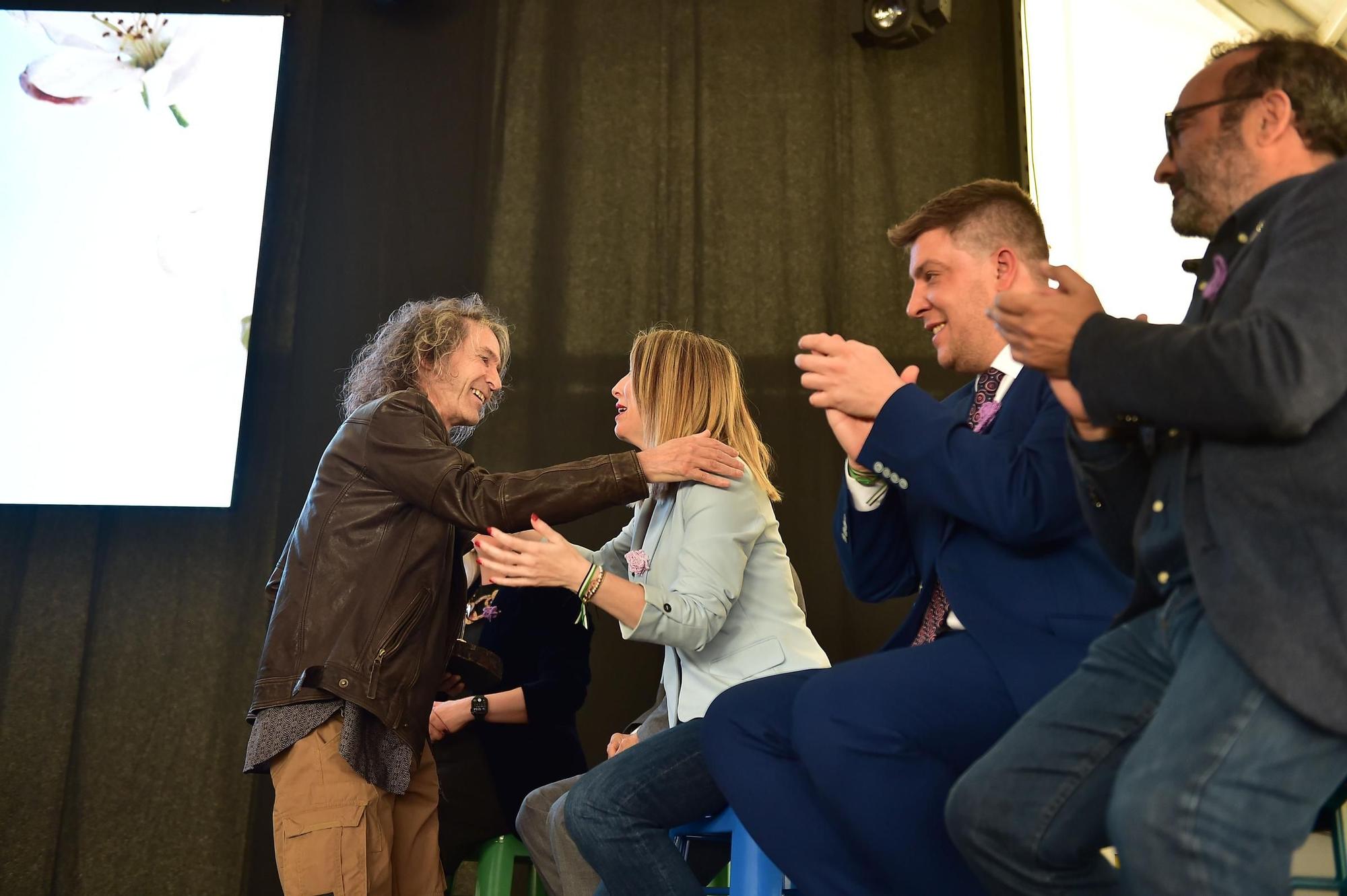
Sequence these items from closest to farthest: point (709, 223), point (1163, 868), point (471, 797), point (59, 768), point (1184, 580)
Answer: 1. point (1163, 868)
2. point (1184, 580)
3. point (471, 797)
4. point (59, 768)
5. point (709, 223)

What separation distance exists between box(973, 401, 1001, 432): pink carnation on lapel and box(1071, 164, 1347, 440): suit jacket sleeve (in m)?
0.53

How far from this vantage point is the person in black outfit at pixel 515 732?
2701mm

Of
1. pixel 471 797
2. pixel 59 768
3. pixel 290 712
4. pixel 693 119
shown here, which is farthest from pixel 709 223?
pixel 59 768

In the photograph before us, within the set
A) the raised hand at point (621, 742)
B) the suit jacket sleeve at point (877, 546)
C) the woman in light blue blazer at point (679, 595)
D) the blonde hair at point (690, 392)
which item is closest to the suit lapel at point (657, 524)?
the woman in light blue blazer at point (679, 595)

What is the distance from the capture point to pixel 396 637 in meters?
2.23

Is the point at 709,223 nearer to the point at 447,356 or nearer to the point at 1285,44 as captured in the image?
the point at 447,356

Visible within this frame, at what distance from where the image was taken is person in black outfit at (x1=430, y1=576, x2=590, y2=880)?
2.70 meters

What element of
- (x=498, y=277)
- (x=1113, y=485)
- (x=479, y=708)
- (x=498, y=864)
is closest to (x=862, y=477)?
(x=1113, y=485)

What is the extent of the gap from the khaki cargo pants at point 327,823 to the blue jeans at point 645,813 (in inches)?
17.3

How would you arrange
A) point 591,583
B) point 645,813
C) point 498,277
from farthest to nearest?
1. point 498,277
2. point 591,583
3. point 645,813

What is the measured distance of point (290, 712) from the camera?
2.15m

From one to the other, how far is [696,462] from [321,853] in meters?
0.99

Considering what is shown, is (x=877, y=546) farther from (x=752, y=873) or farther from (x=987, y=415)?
(x=752, y=873)

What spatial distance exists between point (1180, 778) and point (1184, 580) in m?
0.23
